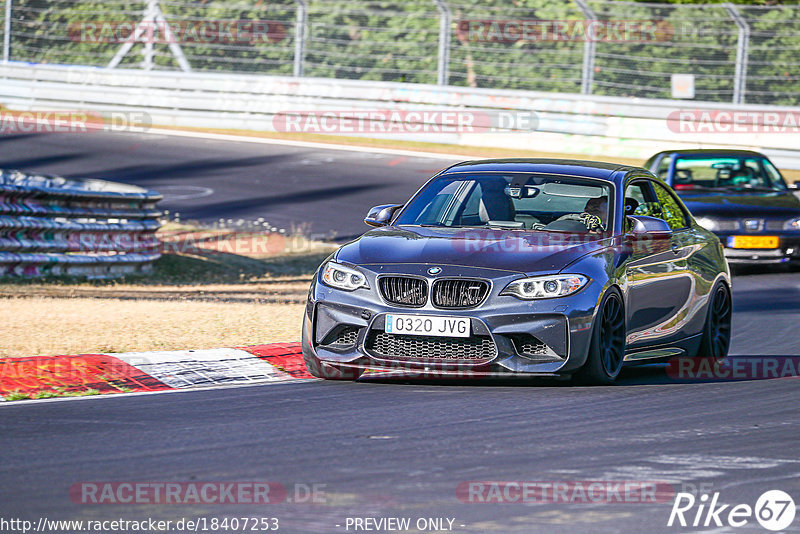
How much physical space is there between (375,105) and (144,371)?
834 inches

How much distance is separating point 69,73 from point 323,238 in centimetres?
1456

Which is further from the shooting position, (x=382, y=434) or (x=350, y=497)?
(x=382, y=434)

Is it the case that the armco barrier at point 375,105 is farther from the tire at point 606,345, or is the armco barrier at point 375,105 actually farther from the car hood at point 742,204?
the tire at point 606,345

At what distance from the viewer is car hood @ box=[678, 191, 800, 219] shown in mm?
16000

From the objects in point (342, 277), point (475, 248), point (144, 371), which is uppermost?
point (475, 248)

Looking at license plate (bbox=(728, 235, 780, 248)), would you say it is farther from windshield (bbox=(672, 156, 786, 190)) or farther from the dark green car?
windshield (bbox=(672, 156, 786, 190))

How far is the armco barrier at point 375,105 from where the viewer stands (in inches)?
1070

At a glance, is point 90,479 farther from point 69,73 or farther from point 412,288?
point 69,73

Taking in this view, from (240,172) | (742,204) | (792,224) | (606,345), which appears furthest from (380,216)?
(240,172)

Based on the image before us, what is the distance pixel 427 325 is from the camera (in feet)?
26.0

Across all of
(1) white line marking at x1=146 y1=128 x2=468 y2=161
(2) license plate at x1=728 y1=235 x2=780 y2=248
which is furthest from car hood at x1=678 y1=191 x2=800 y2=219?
(1) white line marking at x1=146 y1=128 x2=468 y2=161

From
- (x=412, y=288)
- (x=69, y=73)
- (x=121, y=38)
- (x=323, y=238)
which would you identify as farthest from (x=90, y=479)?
(x=121, y=38)

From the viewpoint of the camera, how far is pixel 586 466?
19.6 feet

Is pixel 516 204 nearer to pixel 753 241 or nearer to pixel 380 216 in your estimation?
pixel 380 216
